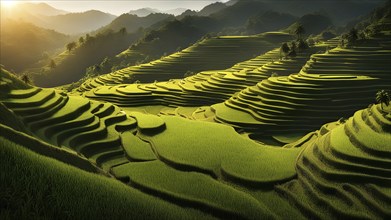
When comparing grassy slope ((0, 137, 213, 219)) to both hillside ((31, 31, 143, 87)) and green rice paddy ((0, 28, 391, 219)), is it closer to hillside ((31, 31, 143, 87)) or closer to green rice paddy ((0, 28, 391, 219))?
green rice paddy ((0, 28, 391, 219))

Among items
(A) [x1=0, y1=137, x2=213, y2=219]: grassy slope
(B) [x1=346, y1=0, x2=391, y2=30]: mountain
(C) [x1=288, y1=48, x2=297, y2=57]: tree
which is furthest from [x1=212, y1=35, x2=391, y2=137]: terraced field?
(A) [x1=0, y1=137, x2=213, y2=219]: grassy slope

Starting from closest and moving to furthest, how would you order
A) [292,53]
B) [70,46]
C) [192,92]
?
1. [192,92]
2. [292,53]
3. [70,46]

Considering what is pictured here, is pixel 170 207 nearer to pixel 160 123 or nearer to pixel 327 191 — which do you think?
pixel 327 191

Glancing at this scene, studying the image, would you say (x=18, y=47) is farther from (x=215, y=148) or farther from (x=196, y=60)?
(x=215, y=148)

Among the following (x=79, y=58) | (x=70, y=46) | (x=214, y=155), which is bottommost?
(x=214, y=155)

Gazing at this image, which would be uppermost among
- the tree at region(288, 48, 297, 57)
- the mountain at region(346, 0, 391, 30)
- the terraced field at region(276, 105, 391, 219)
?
the mountain at region(346, 0, 391, 30)

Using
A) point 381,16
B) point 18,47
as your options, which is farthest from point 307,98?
point 18,47

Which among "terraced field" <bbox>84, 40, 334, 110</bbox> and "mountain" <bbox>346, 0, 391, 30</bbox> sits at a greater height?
"mountain" <bbox>346, 0, 391, 30</bbox>

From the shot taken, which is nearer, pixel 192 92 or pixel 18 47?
pixel 192 92
